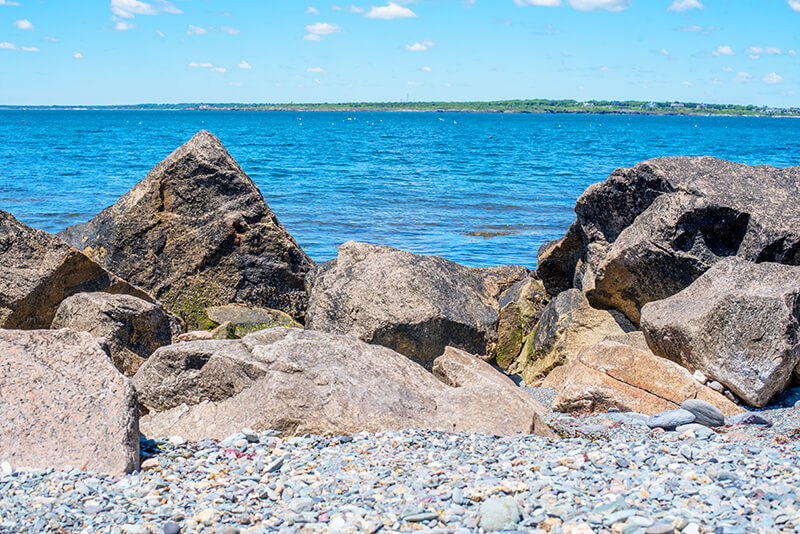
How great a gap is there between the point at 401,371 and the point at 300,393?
1.10 m

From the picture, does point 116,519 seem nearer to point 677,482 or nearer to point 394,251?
point 677,482

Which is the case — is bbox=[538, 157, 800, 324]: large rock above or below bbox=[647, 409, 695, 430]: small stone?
above

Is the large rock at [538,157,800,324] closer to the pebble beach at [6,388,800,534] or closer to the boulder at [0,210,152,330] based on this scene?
the pebble beach at [6,388,800,534]

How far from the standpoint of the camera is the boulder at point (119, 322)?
745 centimetres

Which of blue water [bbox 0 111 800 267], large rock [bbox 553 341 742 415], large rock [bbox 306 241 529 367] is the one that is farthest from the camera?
blue water [bbox 0 111 800 267]

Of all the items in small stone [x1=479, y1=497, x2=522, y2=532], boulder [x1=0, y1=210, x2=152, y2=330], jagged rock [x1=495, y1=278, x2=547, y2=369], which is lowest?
jagged rock [x1=495, y1=278, x2=547, y2=369]

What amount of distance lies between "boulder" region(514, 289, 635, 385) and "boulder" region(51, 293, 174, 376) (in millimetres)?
4705

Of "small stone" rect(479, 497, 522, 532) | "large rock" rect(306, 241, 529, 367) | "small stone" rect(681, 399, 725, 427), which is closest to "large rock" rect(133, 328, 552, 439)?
"large rock" rect(306, 241, 529, 367)

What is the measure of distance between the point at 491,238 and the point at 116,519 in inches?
636

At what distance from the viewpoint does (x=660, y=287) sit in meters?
8.85

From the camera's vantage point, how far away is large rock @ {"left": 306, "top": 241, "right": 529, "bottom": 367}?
8398mm

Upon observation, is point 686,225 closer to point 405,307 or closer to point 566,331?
point 566,331

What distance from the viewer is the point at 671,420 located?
6512mm

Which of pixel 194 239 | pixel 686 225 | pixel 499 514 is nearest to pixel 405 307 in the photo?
pixel 686 225
